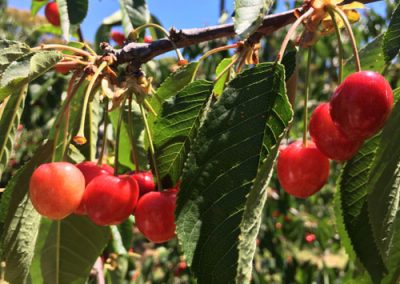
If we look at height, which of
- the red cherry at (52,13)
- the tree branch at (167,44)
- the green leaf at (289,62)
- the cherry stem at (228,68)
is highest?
the red cherry at (52,13)

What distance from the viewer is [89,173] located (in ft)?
3.88

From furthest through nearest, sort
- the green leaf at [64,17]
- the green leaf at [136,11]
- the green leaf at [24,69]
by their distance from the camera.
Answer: the green leaf at [136,11], the green leaf at [64,17], the green leaf at [24,69]

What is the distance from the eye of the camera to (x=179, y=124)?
1.08 m

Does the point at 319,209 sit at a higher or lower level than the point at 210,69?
lower

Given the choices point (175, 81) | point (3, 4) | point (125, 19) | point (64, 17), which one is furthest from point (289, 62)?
point (3, 4)

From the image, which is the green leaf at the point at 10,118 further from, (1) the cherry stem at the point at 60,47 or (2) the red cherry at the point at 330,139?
(2) the red cherry at the point at 330,139

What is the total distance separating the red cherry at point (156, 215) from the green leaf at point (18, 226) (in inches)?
10.7

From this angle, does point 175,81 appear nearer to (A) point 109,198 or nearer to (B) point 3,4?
(A) point 109,198

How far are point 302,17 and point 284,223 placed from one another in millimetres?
3704

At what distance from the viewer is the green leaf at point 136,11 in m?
1.81

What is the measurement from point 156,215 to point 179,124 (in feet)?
0.58

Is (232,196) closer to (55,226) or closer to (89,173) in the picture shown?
(89,173)

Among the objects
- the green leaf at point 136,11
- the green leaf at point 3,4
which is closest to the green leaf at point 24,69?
the green leaf at point 136,11


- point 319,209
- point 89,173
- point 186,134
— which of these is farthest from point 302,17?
point 319,209
